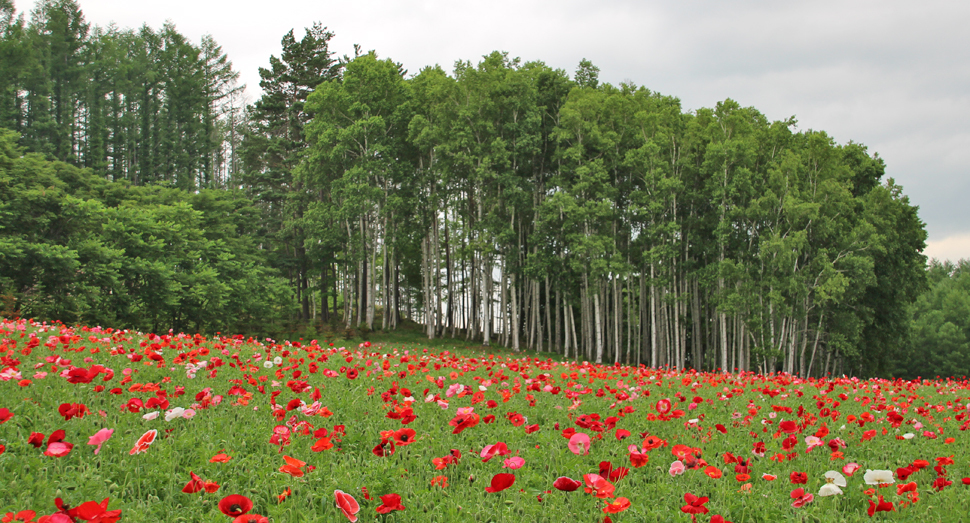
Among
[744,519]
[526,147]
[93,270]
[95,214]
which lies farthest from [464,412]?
[526,147]

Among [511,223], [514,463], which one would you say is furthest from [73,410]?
[511,223]

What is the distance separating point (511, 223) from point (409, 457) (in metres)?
22.0

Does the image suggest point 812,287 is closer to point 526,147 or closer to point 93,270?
point 526,147

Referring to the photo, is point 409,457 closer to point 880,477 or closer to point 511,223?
point 880,477

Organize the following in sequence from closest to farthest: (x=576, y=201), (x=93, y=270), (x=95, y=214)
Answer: (x=93, y=270), (x=95, y=214), (x=576, y=201)

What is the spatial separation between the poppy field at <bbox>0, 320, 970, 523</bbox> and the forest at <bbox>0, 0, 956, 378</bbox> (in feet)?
51.4

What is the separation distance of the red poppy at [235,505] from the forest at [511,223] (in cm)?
1870

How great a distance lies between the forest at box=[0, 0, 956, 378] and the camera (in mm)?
19469

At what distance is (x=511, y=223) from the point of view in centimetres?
2541

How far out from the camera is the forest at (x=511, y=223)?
19.5 meters

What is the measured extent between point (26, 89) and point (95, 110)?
4.06 meters

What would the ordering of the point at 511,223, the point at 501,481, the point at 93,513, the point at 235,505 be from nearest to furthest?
the point at 93,513 → the point at 235,505 → the point at 501,481 → the point at 511,223

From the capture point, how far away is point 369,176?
26.5m

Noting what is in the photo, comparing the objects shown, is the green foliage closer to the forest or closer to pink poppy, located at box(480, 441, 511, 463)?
the forest
